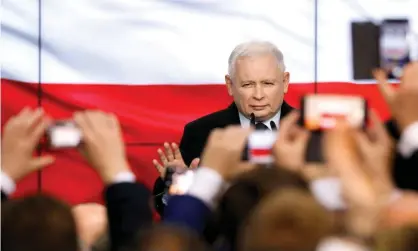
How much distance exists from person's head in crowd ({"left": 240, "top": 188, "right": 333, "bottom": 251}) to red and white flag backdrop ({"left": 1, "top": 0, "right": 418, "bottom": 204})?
2097mm

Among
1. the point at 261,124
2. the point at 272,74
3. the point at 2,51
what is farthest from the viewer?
the point at 2,51

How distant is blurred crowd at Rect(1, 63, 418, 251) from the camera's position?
156 centimetres

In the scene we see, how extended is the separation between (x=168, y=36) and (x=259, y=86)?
2.13ft

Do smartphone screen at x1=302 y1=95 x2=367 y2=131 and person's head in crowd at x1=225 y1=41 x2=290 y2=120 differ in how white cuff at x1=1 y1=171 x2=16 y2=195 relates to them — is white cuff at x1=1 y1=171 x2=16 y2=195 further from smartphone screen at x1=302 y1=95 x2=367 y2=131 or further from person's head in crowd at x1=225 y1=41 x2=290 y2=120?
person's head in crowd at x1=225 y1=41 x2=290 y2=120

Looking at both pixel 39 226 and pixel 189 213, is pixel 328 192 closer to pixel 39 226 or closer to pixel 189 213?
Result: pixel 189 213

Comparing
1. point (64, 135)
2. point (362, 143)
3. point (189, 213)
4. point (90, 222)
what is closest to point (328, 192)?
point (362, 143)

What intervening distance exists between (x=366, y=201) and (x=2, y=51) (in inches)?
90.0

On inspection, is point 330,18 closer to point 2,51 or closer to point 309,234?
point 2,51

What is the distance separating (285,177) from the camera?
1803 mm

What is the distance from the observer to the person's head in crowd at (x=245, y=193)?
1.80m

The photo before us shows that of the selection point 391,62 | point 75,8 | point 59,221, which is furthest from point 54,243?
point 75,8

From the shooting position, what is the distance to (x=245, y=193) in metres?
1.81

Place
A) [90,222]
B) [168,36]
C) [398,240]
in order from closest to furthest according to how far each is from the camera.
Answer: [398,240] < [90,222] < [168,36]

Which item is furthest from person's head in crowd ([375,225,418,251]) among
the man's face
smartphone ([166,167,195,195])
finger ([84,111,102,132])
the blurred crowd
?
the man's face
